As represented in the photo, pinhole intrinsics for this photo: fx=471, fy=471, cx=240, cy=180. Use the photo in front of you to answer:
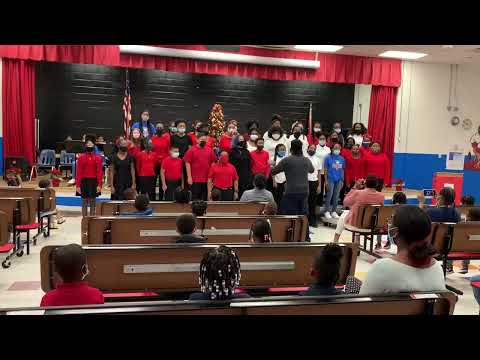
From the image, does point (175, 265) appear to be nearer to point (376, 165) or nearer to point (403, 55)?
point (376, 165)

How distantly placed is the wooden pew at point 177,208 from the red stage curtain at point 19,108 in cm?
734

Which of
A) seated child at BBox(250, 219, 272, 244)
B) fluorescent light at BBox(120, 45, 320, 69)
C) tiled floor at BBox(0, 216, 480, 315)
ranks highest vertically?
fluorescent light at BBox(120, 45, 320, 69)

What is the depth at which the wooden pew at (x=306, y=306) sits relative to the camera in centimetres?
190

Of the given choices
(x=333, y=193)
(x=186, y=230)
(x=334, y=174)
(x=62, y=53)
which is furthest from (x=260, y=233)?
(x=62, y=53)

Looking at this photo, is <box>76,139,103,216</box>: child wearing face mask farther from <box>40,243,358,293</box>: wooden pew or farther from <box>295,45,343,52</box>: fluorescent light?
<box>295,45,343,52</box>: fluorescent light

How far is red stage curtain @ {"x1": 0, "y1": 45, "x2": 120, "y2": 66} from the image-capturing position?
1118 centimetres

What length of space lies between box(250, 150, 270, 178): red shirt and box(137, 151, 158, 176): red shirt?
178cm

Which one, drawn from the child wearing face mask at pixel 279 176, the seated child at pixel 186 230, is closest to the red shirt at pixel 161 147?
the child wearing face mask at pixel 279 176

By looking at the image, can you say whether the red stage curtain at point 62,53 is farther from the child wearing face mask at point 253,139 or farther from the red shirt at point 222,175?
the red shirt at point 222,175

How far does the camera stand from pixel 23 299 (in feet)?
14.7

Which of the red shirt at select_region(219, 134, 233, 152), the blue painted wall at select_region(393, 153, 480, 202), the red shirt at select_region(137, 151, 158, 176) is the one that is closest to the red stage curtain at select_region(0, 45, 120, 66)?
the red shirt at select_region(219, 134, 233, 152)

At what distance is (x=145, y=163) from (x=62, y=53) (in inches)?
189

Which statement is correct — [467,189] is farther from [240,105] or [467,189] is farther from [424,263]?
[424,263]
